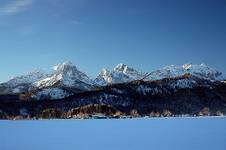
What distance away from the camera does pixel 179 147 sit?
31.1 meters

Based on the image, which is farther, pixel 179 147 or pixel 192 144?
pixel 192 144

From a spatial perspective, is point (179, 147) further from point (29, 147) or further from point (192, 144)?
point (29, 147)

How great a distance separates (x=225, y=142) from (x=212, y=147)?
10.6 feet

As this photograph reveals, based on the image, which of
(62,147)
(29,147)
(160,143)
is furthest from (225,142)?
(29,147)

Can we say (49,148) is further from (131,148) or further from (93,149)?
(131,148)

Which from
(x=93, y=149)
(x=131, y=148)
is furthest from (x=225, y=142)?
(x=93, y=149)

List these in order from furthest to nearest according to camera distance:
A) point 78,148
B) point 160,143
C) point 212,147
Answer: point 160,143 < point 78,148 < point 212,147

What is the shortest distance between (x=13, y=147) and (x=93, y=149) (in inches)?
259

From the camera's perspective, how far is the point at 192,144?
33.2m

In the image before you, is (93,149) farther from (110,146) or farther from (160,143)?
(160,143)

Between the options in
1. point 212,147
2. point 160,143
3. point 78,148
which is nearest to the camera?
point 212,147

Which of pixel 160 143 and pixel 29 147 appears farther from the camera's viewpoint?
pixel 160 143

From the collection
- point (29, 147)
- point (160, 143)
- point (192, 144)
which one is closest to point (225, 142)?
point (192, 144)

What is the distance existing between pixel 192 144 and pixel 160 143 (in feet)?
9.20
